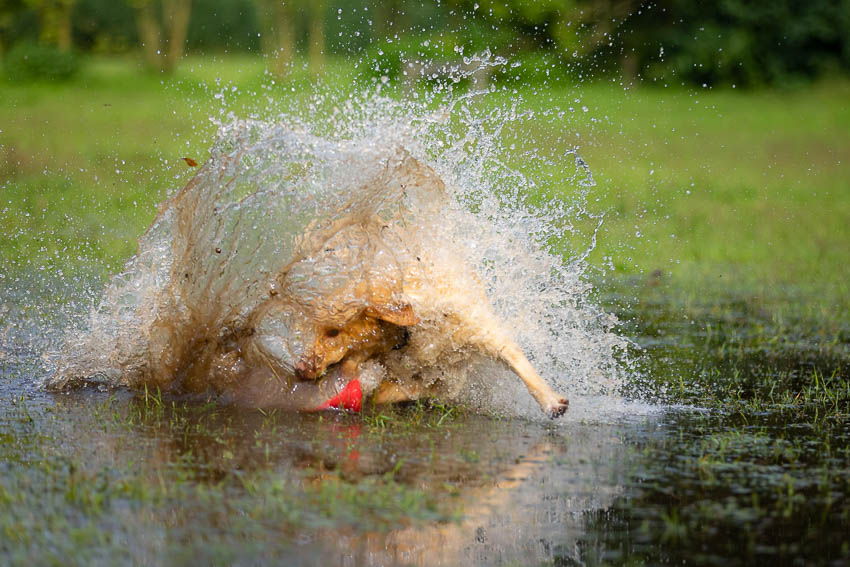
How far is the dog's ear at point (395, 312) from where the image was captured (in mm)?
5914

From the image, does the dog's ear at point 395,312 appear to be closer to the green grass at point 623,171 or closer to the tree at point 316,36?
the green grass at point 623,171

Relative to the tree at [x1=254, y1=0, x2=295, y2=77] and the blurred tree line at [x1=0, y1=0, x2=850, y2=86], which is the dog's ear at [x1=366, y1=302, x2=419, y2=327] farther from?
the tree at [x1=254, y1=0, x2=295, y2=77]

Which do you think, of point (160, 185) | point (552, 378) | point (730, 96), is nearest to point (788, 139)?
point (730, 96)

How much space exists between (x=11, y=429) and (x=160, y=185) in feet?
30.2

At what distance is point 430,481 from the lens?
4.75 meters

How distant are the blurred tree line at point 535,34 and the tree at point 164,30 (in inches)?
2.0

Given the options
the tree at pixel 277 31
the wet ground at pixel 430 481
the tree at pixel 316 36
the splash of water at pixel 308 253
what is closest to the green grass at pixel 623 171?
the tree at pixel 316 36

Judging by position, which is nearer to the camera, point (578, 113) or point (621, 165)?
point (621, 165)

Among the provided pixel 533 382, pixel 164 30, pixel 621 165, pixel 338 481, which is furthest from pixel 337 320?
pixel 164 30

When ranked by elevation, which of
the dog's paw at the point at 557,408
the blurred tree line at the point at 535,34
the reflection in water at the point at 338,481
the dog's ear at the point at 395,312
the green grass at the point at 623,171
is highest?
the blurred tree line at the point at 535,34

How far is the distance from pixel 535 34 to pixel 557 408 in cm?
2082

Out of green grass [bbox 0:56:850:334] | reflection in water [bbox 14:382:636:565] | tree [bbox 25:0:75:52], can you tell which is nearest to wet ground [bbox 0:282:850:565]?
reflection in water [bbox 14:382:636:565]

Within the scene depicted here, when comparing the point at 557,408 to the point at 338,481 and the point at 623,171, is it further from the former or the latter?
the point at 623,171

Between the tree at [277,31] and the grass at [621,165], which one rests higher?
the tree at [277,31]
